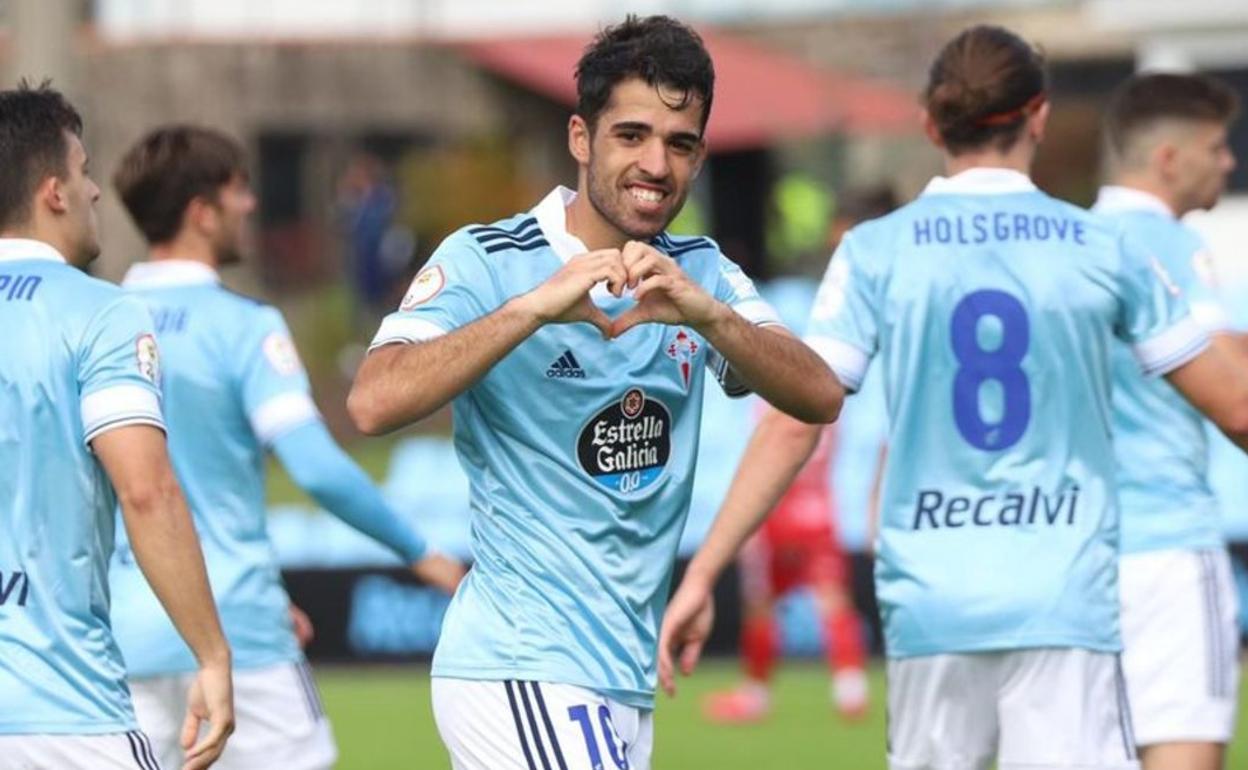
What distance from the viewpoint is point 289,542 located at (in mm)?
16047

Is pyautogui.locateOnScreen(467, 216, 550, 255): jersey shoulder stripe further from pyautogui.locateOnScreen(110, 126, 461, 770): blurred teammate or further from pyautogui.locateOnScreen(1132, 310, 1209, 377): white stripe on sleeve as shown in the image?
pyautogui.locateOnScreen(110, 126, 461, 770): blurred teammate

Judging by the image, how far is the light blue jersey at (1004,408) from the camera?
21.9 ft

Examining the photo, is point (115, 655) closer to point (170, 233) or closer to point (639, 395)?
point (639, 395)

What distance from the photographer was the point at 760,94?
31.1 m

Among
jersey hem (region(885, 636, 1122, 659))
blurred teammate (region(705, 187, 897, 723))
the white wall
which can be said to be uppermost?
the white wall

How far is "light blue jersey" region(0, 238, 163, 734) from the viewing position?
581 cm

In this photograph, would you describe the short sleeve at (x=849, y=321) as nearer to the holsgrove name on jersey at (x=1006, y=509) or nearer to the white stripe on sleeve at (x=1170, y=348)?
the holsgrove name on jersey at (x=1006, y=509)

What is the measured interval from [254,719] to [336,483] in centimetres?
69

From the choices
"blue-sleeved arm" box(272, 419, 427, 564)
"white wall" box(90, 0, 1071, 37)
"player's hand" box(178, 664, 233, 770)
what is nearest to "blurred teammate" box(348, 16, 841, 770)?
"player's hand" box(178, 664, 233, 770)

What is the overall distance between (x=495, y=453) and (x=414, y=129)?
2553 centimetres

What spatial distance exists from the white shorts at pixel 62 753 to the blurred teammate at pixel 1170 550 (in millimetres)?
3124

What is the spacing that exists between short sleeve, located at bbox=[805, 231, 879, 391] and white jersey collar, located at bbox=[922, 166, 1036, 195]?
28 centimetres

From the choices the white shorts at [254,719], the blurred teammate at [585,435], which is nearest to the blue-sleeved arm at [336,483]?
the white shorts at [254,719]

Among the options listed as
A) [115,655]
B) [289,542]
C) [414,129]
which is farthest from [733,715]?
[414,129]
